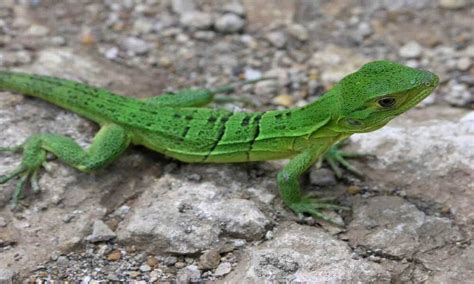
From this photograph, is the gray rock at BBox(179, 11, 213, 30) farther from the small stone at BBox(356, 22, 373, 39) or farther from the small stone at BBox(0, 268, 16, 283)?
the small stone at BBox(0, 268, 16, 283)

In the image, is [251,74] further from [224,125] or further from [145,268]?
[145,268]

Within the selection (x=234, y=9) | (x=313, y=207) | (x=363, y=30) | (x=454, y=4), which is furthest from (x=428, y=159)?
(x=234, y=9)

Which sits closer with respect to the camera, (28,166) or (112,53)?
(28,166)

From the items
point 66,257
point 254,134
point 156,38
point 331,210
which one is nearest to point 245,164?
point 254,134

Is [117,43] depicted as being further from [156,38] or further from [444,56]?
[444,56]

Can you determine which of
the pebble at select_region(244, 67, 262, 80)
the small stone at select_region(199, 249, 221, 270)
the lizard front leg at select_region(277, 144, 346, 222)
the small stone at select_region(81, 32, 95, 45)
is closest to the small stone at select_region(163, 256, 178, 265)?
the small stone at select_region(199, 249, 221, 270)

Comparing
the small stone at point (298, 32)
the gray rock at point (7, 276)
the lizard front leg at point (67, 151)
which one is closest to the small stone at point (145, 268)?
the gray rock at point (7, 276)

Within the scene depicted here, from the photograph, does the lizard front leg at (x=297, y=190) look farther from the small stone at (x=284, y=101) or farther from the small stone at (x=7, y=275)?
the small stone at (x=7, y=275)

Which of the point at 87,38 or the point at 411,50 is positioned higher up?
the point at 87,38
